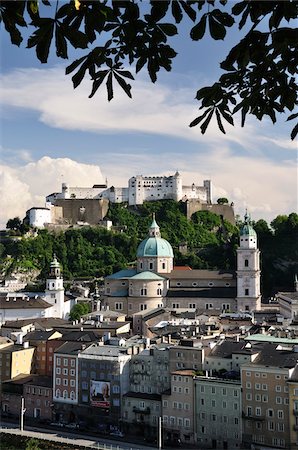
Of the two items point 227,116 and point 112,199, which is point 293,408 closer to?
point 227,116

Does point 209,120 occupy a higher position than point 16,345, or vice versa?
point 209,120

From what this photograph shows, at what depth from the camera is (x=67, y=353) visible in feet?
74.4

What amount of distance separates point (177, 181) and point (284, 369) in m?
39.8

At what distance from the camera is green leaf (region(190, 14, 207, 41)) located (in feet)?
6.97

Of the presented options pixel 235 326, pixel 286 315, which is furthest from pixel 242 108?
pixel 286 315

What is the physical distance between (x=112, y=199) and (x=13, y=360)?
34478 millimetres

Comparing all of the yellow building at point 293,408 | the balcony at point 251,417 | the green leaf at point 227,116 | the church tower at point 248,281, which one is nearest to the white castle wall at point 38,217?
the church tower at point 248,281

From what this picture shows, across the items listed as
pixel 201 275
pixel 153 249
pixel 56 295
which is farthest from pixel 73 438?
pixel 153 249

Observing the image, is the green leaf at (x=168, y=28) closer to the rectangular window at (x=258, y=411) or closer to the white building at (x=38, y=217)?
the rectangular window at (x=258, y=411)

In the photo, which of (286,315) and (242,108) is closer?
(242,108)

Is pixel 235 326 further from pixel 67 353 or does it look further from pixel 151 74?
pixel 151 74

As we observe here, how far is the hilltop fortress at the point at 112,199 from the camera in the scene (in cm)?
5538

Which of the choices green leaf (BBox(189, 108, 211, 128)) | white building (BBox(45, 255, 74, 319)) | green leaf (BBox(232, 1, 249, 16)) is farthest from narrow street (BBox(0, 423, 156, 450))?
green leaf (BBox(232, 1, 249, 16))

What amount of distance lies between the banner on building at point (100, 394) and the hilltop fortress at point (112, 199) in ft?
110
